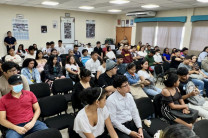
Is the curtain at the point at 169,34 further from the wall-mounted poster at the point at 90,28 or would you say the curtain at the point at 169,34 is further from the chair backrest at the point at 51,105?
the chair backrest at the point at 51,105

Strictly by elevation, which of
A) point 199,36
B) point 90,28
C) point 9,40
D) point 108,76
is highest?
point 90,28

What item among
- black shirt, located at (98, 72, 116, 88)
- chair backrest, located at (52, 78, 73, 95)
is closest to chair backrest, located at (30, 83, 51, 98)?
chair backrest, located at (52, 78, 73, 95)

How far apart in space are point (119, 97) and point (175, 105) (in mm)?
871

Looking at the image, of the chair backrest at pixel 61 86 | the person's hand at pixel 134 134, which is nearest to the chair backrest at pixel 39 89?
the chair backrest at pixel 61 86

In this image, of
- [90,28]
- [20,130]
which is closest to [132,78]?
[20,130]

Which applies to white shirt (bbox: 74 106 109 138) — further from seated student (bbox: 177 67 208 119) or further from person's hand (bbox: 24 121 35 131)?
seated student (bbox: 177 67 208 119)

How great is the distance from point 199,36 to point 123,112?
6537mm

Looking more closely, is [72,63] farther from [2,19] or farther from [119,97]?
[2,19]

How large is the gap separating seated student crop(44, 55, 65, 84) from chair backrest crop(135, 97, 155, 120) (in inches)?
92.8

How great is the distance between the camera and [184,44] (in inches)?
301

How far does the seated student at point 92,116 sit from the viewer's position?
1.72 metres

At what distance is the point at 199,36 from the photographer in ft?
23.2

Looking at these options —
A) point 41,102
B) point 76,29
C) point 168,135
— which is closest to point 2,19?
point 76,29

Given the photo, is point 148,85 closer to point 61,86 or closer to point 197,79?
point 61,86
